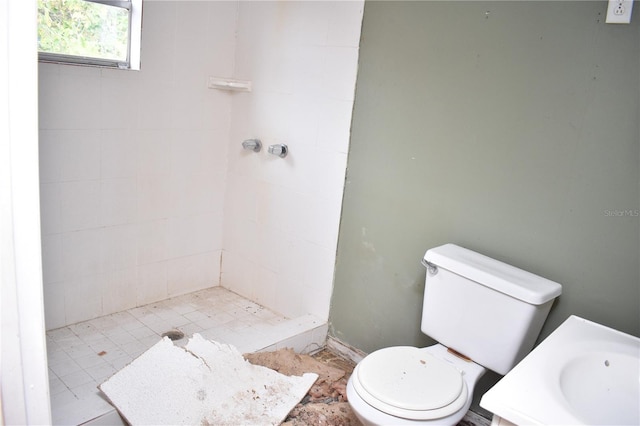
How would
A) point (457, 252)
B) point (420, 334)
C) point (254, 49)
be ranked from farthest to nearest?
1. point (254, 49)
2. point (420, 334)
3. point (457, 252)

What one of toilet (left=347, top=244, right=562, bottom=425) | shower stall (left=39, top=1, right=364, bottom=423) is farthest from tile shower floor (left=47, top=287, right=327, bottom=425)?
toilet (left=347, top=244, right=562, bottom=425)

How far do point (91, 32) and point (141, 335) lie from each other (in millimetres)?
1402

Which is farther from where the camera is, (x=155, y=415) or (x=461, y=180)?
(x=461, y=180)

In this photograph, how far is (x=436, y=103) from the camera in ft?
6.60

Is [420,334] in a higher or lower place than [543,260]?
lower

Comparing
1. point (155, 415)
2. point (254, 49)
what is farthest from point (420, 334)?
point (254, 49)

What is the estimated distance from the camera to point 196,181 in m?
2.78

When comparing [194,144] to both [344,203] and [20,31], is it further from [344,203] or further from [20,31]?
[20,31]

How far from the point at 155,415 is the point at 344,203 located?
1186 millimetres

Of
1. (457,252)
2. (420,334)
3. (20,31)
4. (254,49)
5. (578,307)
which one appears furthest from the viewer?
(254,49)

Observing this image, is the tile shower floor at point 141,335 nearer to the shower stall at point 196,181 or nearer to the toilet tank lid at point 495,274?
the shower stall at point 196,181

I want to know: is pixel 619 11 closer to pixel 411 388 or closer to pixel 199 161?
pixel 411 388

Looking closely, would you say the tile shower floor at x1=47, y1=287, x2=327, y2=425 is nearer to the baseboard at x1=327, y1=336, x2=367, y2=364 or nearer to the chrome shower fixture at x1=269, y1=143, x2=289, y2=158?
the baseboard at x1=327, y1=336, x2=367, y2=364

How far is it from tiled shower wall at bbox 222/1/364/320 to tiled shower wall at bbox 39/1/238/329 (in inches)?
6.1
